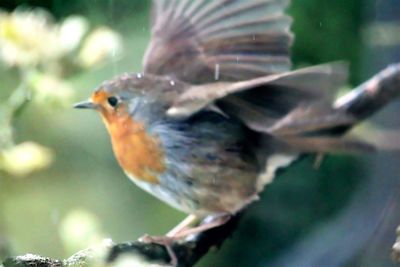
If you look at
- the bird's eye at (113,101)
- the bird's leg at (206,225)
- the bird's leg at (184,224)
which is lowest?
the bird's leg at (206,225)

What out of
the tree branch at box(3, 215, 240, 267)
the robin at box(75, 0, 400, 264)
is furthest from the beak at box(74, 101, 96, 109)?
the tree branch at box(3, 215, 240, 267)

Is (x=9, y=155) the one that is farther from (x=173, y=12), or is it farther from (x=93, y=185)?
(x=173, y=12)

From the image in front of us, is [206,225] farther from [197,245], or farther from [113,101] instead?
[113,101]

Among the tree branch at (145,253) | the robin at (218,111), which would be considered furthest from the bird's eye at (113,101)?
the tree branch at (145,253)

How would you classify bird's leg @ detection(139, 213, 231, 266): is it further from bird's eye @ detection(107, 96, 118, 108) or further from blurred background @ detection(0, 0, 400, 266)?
bird's eye @ detection(107, 96, 118, 108)

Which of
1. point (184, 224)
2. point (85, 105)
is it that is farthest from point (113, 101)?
point (184, 224)

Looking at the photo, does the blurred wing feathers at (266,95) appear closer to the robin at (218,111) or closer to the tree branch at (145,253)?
the robin at (218,111)

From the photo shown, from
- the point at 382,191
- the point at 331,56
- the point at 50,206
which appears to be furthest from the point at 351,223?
the point at 50,206

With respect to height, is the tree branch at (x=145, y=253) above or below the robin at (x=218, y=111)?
below
